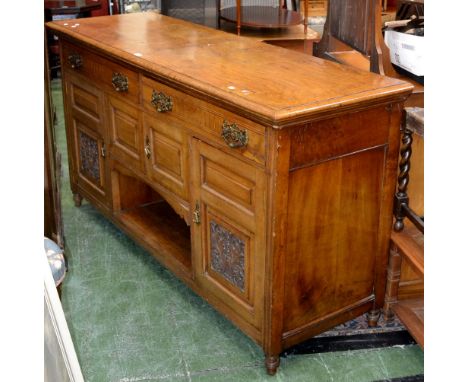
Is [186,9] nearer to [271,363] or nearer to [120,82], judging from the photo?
[120,82]

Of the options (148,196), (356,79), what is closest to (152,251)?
(148,196)

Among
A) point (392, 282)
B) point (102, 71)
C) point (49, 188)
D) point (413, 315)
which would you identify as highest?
point (102, 71)

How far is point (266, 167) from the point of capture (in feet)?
6.73

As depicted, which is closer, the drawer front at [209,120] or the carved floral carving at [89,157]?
the drawer front at [209,120]

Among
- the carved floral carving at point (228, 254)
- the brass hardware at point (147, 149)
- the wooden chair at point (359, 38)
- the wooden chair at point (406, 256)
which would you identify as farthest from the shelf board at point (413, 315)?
the brass hardware at point (147, 149)

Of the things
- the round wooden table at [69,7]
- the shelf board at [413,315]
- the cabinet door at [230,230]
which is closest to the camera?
the cabinet door at [230,230]

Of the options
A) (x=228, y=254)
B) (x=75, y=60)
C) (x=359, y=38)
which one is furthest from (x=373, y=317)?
(x=75, y=60)

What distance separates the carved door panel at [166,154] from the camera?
2.53m

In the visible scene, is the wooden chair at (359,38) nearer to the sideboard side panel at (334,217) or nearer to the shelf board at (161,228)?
the sideboard side panel at (334,217)

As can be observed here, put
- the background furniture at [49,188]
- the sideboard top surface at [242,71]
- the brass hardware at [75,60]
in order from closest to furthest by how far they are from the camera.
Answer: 1. the sideboard top surface at [242,71]
2. the background furniture at [49,188]
3. the brass hardware at [75,60]

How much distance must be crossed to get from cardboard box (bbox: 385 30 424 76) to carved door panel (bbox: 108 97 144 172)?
3.57 feet

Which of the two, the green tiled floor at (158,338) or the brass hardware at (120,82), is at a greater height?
the brass hardware at (120,82)

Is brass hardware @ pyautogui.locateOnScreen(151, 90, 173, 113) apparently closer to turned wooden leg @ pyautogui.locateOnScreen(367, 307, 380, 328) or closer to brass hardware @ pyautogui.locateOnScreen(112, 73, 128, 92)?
brass hardware @ pyautogui.locateOnScreen(112, 73, 128, 92)

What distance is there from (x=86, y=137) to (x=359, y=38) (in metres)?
1.50
